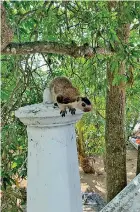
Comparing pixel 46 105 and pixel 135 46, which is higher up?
pixel 135 46

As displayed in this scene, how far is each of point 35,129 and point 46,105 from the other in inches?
4.0

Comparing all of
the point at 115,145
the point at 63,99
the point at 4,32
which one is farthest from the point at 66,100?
the point at 115,145

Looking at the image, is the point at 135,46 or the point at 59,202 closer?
the point at 59,202

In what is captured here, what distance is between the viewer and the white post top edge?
1.24m

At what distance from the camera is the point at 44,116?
123cm

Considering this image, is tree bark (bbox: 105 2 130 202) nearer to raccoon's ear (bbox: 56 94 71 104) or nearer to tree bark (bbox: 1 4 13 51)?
raccoon's ear (bbox: 56 94 71 104)

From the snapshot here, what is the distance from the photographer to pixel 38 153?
4.18 feet

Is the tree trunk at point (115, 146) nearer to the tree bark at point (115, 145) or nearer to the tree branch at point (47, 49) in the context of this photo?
the tree bark at point (115, 145)

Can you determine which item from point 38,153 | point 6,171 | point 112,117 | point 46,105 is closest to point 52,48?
point 46,105

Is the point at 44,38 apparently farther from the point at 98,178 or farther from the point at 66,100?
the point at 98,178

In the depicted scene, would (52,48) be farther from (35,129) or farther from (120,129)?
(120,129)

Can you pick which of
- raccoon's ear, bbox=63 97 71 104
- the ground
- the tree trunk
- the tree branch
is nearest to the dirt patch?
the ground

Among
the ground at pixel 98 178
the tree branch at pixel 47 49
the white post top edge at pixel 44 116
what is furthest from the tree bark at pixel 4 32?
the ground at pixel 98 178

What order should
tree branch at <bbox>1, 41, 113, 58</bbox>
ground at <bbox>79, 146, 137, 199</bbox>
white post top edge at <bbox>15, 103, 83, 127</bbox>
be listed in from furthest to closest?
1. ground at <bbox>79, 146, 137, 199</bbox>
2. tree branch at <bbox>1, 41, 113, 58</bbox>
3. white post top edge at <bbox>15, 103, 83, 127</bbox>
